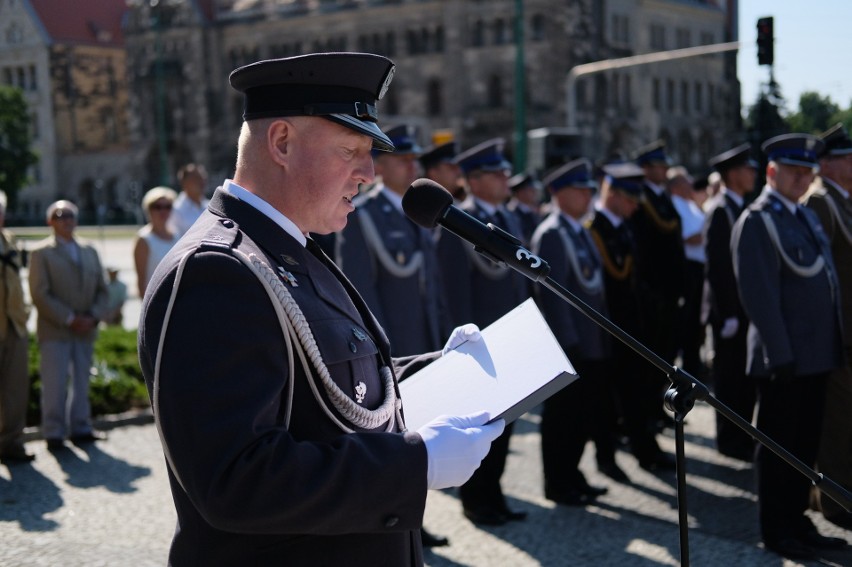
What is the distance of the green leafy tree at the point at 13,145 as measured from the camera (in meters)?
57.0

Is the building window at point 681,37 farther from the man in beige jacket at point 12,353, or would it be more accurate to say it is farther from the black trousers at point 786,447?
the black trousers at point 786,447

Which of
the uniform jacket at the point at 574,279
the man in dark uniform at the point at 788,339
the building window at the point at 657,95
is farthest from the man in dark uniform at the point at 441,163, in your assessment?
the building window at the point at 657,95

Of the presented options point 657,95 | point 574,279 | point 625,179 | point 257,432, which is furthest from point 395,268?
point 657,95

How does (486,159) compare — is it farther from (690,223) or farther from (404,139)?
(690,223)

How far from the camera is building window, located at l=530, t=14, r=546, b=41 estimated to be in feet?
179

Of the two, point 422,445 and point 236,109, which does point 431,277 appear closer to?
point 422,445

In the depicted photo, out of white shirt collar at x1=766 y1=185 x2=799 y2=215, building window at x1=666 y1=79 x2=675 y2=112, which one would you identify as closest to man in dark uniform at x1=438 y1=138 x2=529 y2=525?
white shirt collar at x1=766 y1=185 x2=799 y2=215

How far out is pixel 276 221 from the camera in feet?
8.05

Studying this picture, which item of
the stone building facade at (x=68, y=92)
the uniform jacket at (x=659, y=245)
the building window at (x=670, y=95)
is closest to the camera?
the uniform jacket at (x=659, y=245)

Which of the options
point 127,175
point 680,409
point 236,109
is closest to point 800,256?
point 680,409

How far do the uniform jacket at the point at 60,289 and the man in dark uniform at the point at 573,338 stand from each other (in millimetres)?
3929

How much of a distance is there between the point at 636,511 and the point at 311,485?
16.6 ft

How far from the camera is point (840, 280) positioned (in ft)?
21.9

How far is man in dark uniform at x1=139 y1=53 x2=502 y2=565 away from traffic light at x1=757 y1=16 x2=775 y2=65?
1720 centimetres
